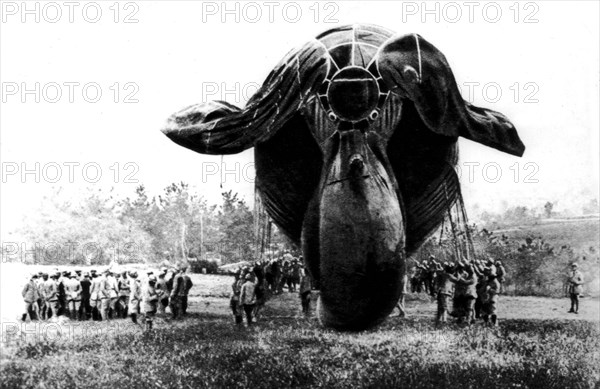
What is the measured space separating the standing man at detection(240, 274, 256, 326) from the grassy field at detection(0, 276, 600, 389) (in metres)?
0.16

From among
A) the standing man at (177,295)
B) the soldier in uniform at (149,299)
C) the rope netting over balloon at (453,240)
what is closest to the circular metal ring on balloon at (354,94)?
the rope netting over balloon at (453,240)

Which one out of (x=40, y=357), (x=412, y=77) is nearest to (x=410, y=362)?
(x=412, y=77)

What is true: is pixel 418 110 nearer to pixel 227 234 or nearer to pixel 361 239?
pixel 361 239

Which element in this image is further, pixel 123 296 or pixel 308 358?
pixel 123 296

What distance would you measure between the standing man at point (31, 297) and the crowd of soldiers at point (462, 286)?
3.77 metres

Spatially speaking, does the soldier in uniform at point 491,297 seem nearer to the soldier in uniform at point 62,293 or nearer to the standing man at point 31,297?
the soldier in uniform at point 62,293

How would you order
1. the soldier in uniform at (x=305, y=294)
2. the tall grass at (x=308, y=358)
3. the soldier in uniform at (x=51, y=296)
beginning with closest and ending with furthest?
the tall grass at (x=308, y=358) → the soldier in uniform at (x=305, y=294) → the soldier in uniform at (x=51, y=296)

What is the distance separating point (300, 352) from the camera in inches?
302

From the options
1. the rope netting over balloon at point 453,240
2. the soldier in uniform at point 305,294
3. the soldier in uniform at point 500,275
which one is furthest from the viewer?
the soldier in uniform at point 500,275

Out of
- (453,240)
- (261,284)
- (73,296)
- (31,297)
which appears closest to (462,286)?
(453,240)

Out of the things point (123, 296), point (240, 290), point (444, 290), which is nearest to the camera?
point (240, 290)

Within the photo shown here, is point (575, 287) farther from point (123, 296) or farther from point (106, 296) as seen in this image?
point (106, 296)

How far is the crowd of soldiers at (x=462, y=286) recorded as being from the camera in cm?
812

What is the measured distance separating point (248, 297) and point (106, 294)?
155 cm
